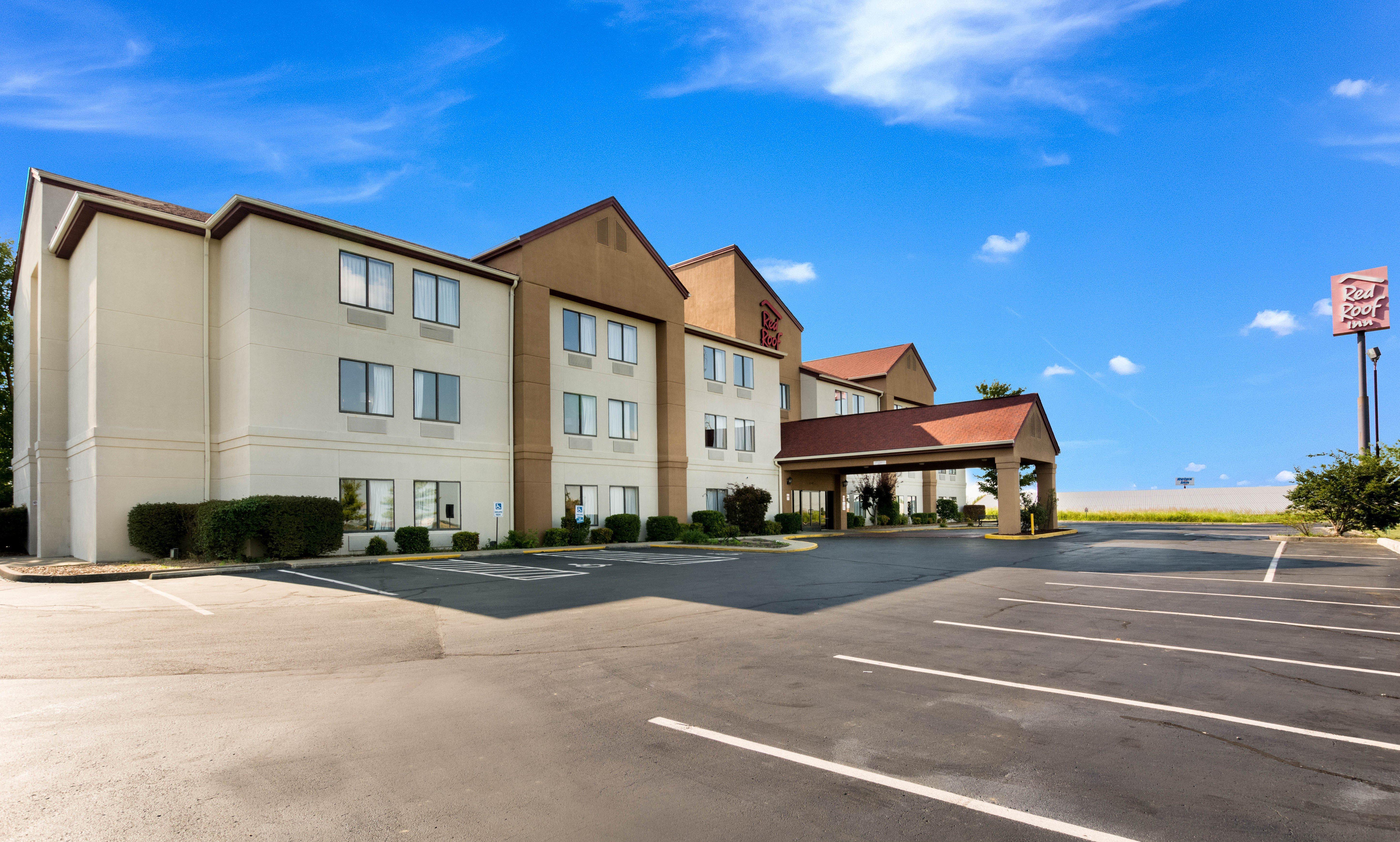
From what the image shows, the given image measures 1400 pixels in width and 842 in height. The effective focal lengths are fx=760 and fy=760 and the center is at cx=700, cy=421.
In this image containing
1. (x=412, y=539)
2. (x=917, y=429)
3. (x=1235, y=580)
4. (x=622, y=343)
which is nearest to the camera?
(x=1235, y=580)

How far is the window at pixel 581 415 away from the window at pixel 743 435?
8697mm

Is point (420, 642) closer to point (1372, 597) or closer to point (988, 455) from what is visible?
point (1372, 597)

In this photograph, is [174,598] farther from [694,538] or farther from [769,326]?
[769,326]

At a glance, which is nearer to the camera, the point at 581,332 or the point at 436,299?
the point at 436,299

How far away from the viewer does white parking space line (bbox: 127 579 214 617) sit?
11547 millimetres

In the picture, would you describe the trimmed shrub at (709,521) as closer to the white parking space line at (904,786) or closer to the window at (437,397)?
the window at (437,397)

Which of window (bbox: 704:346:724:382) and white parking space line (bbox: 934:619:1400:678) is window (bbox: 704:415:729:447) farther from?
white parking space line (bbox: 934:619:1400:678)

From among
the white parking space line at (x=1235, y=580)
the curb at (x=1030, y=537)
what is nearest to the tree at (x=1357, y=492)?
the curb at (x=1030, y=537)

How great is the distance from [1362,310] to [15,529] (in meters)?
53.5

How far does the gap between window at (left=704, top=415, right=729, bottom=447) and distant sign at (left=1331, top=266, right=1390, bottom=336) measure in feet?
89.5

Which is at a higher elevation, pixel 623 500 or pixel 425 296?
pixel 425 296

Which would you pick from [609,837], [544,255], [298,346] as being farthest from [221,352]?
[609,837]

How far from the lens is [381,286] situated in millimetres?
23031

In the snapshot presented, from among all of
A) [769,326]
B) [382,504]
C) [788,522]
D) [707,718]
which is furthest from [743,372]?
[707,718]
